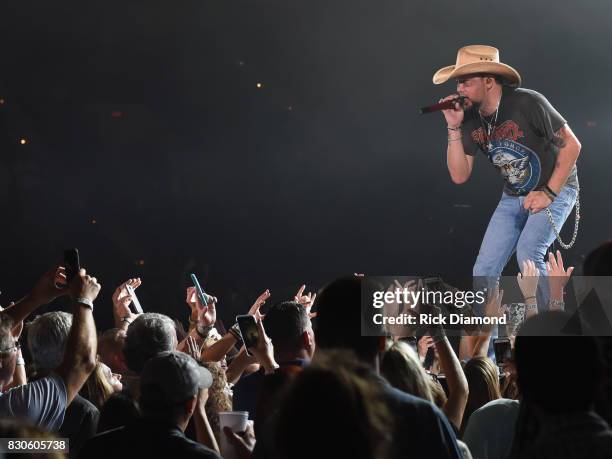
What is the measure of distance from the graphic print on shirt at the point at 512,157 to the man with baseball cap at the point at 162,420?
4754 millimetres

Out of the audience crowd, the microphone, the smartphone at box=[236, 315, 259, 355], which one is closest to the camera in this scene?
the audience crowd

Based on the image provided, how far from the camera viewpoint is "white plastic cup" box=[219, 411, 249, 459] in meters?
2.04

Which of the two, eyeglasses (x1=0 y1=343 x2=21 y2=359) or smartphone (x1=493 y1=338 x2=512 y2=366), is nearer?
eyeglasses (x1=0 y1=343 x2=21 y2=359)

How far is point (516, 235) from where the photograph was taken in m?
6.36

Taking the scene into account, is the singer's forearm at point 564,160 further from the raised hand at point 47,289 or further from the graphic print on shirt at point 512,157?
the raised hand at point 47,289

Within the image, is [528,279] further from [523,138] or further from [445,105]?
[445,105]

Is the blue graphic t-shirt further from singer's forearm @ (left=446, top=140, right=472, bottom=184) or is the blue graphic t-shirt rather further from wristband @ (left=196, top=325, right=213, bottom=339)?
wristband @ (left=196, top=325, right=213, bottom=339)

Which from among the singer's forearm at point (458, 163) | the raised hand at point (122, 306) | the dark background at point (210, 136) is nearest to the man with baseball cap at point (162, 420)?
the raised hand at point (122, 306)

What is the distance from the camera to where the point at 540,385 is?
1337mm

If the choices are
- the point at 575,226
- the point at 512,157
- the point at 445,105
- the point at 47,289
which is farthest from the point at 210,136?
the point at 47,289

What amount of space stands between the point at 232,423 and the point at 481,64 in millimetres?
4913

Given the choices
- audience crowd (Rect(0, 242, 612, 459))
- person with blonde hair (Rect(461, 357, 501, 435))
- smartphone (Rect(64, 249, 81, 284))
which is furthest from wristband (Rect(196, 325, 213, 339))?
smartphone (Rect(64, 249, 81, 284))

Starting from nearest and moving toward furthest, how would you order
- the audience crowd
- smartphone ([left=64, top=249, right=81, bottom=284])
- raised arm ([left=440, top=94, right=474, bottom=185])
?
the audience crowd → smartphone ([left=64, top=249, right=81, bottom=284]) → raised arm ([left=440, top=94, right=474, bottom=185])

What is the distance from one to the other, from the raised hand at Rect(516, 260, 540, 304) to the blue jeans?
0.07 m
